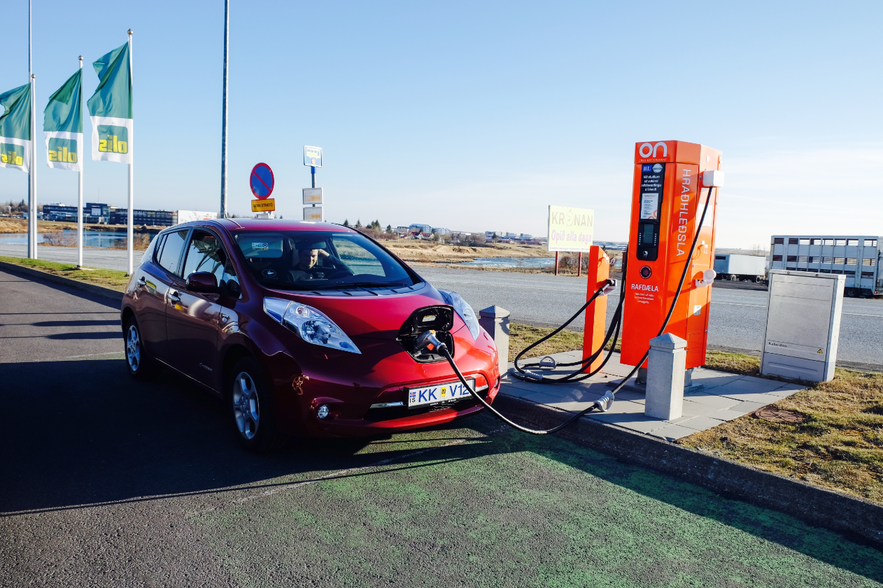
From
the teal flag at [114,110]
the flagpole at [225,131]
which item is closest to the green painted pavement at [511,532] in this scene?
the flagpole at [225,131]

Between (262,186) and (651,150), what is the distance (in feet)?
25.0

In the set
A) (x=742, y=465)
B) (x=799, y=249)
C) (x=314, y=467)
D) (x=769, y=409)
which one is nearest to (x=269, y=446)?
(x=314, y=467)

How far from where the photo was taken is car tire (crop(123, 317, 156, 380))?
6457mm

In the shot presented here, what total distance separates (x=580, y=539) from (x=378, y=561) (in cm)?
108

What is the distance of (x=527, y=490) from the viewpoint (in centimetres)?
398

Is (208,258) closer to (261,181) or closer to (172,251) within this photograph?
(172,251)

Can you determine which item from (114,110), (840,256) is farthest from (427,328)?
(840,256)

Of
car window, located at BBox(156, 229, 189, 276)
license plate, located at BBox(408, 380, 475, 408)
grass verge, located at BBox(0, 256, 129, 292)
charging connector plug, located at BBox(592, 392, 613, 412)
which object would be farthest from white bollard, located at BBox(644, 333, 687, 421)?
grass verge, located at BBox(0, 256, 129, 292)

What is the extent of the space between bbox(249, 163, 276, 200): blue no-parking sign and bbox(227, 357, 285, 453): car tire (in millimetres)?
7292

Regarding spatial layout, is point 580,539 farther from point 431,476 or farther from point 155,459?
point 155,459

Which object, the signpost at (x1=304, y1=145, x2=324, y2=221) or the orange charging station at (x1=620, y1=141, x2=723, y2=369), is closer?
the orange charging station at (x1=620, y1=141, x2=723, y2=369)

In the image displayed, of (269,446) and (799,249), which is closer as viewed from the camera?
(269,446)

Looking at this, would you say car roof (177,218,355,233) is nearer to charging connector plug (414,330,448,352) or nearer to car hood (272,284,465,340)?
car hood (272,284,465,340)

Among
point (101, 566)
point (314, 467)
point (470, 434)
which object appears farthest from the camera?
point (470, 434)
